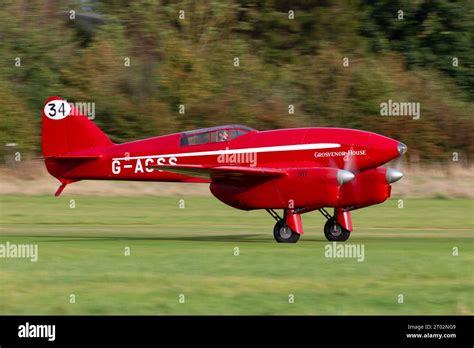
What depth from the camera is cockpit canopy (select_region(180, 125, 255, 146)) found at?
21188 millimetres

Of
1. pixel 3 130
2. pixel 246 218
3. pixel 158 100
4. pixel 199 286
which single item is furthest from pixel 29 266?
pixel 158 100

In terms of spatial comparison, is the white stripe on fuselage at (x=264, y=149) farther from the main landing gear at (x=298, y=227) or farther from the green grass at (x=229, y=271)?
the green grass at (x=229, y=271)

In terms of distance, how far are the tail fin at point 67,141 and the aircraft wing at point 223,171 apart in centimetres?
319

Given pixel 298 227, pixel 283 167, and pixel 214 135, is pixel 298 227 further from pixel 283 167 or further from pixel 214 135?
pixel 214 135

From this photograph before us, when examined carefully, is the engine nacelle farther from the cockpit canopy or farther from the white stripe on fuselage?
the cockpit canopy

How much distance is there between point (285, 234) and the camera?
20.5 meters

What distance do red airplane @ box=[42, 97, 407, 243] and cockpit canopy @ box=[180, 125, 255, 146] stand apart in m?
0.02

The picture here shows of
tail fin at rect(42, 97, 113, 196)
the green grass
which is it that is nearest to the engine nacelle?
the green grass

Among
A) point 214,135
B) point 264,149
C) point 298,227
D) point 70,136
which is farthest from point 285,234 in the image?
point 70,136

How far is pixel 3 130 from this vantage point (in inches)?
1516

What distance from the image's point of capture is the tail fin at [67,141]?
22.6m

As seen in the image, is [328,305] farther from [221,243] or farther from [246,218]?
[246,218]

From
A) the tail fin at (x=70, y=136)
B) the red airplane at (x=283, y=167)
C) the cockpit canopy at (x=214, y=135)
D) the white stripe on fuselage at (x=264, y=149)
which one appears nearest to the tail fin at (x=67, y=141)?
the tail fin at (x=70, y=136)

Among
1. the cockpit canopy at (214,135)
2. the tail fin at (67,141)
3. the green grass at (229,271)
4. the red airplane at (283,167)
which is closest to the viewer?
the green grass at (229,271)
